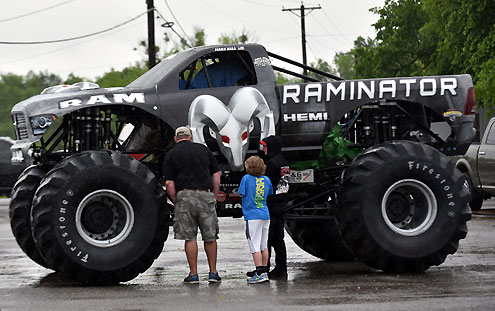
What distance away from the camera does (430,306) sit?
8047mm

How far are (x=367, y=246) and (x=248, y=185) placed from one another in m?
1.49

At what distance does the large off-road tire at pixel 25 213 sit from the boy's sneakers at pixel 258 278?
9.41 feet

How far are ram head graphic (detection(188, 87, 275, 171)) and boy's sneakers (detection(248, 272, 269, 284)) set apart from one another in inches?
67.9

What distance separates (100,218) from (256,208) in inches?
67.3

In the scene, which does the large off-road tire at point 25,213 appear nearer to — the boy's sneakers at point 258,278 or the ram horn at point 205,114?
the ram horn at point 205,114

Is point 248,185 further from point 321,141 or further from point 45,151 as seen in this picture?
point 45,151

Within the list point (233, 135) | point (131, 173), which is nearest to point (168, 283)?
point (131, 173)

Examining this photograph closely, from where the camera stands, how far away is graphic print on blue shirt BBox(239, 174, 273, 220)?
33.5ft

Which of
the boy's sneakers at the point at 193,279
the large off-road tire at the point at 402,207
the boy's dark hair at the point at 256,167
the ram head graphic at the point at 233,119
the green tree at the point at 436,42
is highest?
the green tree at the point at 436,42

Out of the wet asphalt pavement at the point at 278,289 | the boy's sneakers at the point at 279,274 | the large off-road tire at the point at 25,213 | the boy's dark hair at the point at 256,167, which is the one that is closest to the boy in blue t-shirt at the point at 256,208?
the boy's dark hair at the point at 256,167

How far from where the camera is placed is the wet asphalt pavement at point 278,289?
8.39m

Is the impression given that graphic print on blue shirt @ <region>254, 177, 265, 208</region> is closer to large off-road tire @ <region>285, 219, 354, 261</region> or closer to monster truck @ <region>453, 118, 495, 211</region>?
large off-road tire @ <region>285, 219, 354, 261</region>

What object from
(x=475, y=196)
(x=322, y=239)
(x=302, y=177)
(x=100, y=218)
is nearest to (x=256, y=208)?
(x=302, y=177)

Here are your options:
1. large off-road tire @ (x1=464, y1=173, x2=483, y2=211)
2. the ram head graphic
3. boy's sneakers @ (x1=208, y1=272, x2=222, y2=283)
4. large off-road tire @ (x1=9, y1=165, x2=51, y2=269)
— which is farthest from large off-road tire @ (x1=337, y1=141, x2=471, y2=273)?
large off-road tire @ (x1=464, y1=173, x2=483, y2=211)
